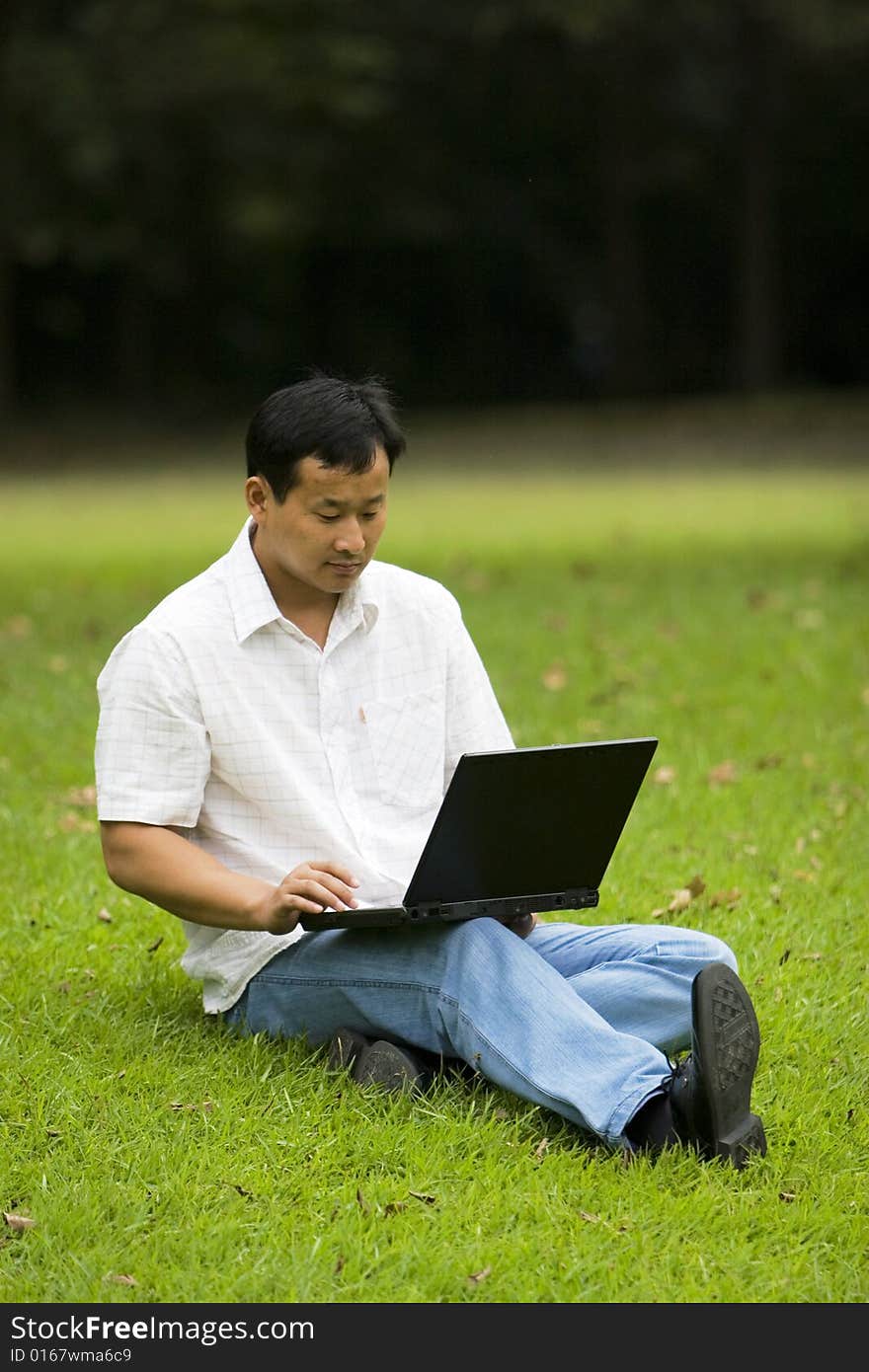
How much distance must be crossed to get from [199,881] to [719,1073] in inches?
43.1

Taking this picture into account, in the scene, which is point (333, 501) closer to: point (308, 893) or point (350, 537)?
point (350, 537)

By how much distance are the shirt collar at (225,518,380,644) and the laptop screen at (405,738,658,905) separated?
24.7 inches

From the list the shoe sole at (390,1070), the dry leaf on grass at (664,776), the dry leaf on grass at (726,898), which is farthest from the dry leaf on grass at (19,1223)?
the dry leaf on grass at (664,776)

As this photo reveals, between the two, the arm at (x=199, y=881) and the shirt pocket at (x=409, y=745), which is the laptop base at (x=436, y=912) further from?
the shirt pocket at (x=409, y=745)

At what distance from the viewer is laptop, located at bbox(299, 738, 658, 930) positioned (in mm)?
3785

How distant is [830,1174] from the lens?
383 centimetres

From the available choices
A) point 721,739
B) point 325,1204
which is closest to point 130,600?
point 721,739

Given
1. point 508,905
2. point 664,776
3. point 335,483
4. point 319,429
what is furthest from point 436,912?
point 664,776

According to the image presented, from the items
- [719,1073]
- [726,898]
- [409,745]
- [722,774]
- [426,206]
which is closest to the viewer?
[719,1073]

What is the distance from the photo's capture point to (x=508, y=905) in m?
4.02

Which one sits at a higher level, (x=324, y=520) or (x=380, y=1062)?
(x=324, y=520)

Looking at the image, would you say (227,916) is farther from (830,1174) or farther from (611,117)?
(611,117)

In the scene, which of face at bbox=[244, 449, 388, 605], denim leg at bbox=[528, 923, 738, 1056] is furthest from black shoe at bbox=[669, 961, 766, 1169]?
face at bbox=[244, 449, 388, 605]

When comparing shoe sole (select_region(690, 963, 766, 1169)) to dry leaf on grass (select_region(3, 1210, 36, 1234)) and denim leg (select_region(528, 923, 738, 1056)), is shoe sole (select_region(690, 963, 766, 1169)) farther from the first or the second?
dry leaf on grass (select_region(3, 1210, 36, 1234))
